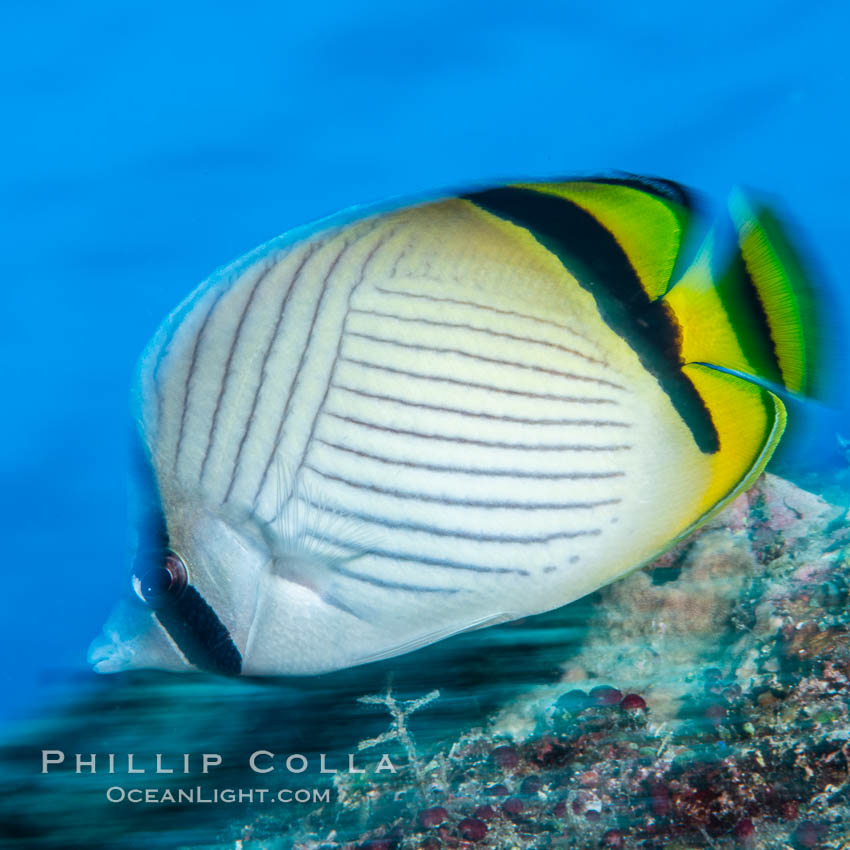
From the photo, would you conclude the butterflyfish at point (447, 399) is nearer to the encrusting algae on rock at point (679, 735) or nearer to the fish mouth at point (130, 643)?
the fish mouth at point (130, 643)

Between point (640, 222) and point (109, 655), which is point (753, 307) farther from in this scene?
point (109, 655)

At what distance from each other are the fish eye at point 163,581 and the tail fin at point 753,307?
699 millimetres

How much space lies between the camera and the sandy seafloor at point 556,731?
0.98 metres

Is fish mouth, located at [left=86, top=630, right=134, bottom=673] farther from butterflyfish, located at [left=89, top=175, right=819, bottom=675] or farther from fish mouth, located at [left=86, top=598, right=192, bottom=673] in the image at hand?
butterflyfish, located at [left=89, top=175, right=819, bottom=675]

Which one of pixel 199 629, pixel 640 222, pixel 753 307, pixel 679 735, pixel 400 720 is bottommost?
pixel 679 735

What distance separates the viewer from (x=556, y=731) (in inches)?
49.1

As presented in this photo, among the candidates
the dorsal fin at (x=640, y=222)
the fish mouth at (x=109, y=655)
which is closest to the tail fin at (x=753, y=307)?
the dorsal fin at (x=640, y=222)

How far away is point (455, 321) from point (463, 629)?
0.40 metres

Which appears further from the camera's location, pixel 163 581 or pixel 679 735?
pixel 679 735

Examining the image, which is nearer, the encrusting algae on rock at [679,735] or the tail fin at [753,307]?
the tail fin at [753,307]

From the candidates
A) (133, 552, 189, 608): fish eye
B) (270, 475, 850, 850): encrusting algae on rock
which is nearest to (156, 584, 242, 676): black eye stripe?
(133, 552, 189, 608): fish eye


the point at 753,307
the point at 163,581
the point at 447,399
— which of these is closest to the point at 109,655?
the point at 163,581

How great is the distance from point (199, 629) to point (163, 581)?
0.08 metres

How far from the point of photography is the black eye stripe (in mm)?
870
